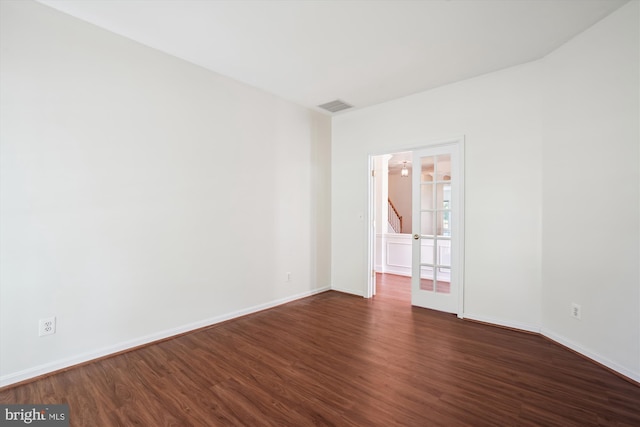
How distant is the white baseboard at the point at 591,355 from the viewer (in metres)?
2.40

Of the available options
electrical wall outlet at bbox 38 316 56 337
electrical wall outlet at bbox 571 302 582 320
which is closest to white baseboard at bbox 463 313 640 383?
electrical wall outlet at bbox 571 302 582 320

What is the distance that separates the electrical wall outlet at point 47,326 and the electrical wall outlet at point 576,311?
15.9 feet

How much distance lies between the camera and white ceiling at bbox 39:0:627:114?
2.48 metres

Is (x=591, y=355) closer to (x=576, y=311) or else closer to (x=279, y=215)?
(x=576, y=311)

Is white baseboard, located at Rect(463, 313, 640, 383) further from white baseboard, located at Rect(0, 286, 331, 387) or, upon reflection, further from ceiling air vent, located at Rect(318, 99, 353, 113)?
ceiling air vent, located at Rect(318, 99, 353, 113)

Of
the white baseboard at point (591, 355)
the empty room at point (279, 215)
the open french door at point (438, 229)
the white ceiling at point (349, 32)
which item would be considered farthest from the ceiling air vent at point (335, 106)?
the white baseboard at point (591, 355)

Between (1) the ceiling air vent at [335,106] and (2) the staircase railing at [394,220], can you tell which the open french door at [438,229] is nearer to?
(1) the ceiling air vent at [335,106]

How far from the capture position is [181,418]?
6.39ft

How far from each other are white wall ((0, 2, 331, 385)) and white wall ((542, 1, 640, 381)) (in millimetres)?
3417

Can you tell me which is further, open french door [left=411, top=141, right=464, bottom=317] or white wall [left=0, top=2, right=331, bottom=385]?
open french door [left=411, top=141, right=464, bottom=317]

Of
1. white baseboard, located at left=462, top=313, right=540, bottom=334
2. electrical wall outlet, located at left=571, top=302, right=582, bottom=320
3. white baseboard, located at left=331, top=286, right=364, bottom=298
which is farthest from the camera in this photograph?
white baseboard, located at left=331, top=286, right=364, bottom=298

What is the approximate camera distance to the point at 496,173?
11.8 feet

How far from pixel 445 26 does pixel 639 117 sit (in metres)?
1.76

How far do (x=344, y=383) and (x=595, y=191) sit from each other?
9.38ft
